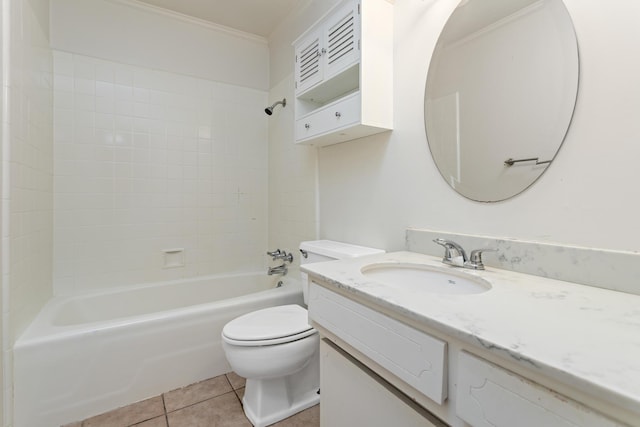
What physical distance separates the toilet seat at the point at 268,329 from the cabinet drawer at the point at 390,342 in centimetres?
46

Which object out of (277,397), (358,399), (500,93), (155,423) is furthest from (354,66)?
(155,423)

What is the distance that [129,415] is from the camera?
1386mm

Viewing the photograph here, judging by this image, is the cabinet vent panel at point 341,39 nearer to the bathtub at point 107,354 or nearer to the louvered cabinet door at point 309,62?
the louvered cabinet door at point 309,62

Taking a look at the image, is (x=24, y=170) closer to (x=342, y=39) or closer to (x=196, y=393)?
(x=196, y=393)

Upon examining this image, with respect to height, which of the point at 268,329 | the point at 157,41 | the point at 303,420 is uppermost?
the point at 157,41

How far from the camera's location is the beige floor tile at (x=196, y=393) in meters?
1.47

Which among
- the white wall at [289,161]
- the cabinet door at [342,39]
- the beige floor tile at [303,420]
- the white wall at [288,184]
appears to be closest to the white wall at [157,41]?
the white wall at [289,161]

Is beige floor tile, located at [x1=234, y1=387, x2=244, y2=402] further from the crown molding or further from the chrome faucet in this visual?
the crown molding

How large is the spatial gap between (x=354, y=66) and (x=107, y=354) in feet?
6.02

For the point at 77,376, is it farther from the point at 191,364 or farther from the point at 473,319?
the point at 473,319

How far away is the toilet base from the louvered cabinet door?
5.14ft

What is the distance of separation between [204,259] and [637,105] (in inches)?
97.4

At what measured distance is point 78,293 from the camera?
187 cm

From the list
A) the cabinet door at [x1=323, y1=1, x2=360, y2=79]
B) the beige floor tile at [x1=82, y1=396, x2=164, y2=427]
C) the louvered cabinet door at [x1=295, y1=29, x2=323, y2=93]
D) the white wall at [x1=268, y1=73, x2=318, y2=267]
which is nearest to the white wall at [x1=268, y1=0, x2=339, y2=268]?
the white wall at [x1=268, y1=73, x2=318, y2=267]
